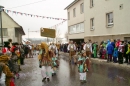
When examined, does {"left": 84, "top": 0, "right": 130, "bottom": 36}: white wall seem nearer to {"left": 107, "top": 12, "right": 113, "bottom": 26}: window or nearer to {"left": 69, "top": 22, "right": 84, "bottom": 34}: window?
{"left": 107, "top": 12, "right": 113, "bottom": 26}: window

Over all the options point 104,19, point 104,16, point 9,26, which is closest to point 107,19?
point 104,19

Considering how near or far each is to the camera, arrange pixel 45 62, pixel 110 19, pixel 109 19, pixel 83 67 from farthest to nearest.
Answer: pixel 109 19
pixel 110 19
pixel 45 62
pixel 83 67

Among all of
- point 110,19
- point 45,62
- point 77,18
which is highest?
point 77,18

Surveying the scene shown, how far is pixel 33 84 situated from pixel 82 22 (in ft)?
69.9

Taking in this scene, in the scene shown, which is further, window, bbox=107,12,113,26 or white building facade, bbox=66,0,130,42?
window, bbox=107,12,113,26

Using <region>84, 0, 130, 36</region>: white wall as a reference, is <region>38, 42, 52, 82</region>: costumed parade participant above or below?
below

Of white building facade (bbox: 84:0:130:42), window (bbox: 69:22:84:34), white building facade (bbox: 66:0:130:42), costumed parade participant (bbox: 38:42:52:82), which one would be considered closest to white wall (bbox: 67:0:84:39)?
white building facade (bbox: 66:0:130:42)

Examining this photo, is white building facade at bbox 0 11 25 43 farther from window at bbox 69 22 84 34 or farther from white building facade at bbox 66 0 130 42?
white building facade at bbox 66 0 130 42

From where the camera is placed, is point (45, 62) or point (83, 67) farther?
point (45, 62)

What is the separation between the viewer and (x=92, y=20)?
82.4ft

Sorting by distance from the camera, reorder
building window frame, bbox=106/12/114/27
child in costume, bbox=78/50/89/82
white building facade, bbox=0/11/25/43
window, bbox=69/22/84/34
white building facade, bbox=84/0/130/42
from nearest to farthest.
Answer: child in costume, bbox=78/50/89/82 < white building facade, bbox=84/0/130/42 < building window frame, bbox=106/12/114/27 < window, bbox=69/22/84/34 < white building facade, bbox=0/11/25/43

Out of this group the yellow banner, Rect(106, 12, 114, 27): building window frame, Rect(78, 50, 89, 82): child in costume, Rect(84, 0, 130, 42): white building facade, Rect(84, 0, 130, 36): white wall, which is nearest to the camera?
Rect(78, 50, 89, 82): child in costume

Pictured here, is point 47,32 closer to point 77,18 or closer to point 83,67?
point 83,67

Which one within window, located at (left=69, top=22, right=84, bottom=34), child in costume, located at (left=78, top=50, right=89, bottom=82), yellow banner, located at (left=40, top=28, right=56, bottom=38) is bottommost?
child in costume, located at (left=78, top=50, right=89, bottom=82)
